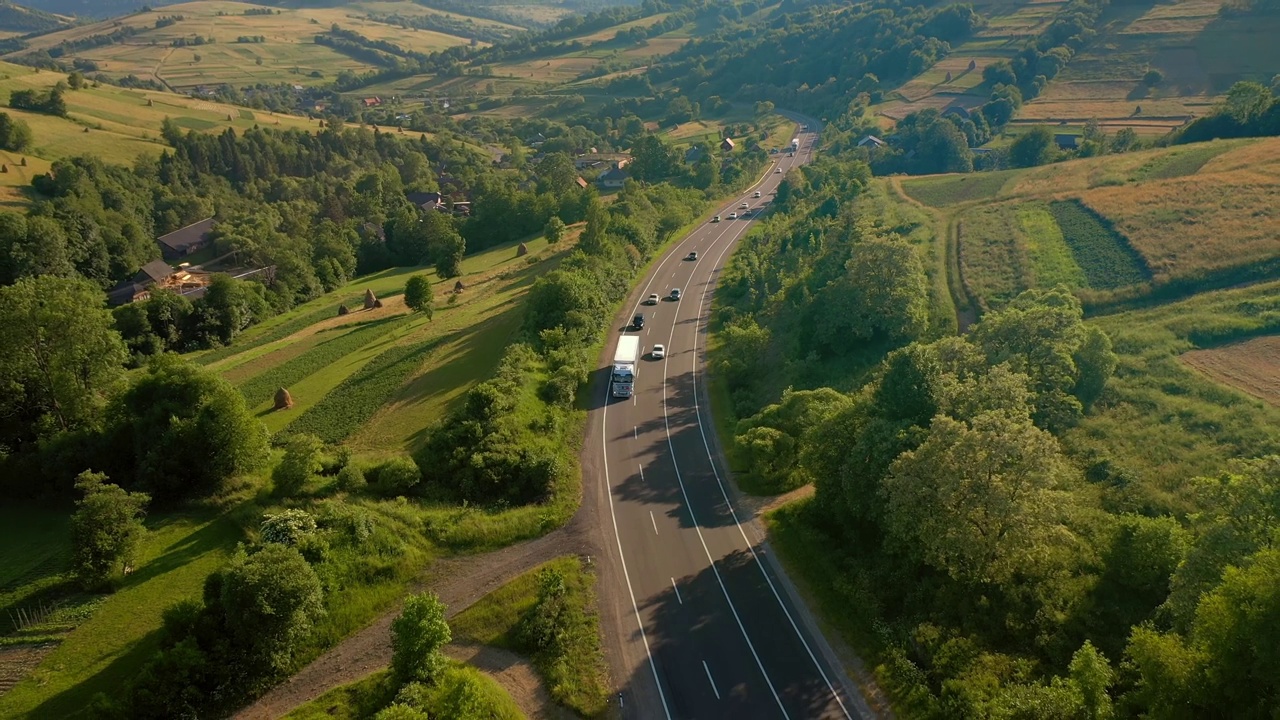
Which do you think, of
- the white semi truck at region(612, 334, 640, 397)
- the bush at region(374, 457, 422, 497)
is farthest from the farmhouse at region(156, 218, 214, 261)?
the bush at region(374, 457, 422, 497)

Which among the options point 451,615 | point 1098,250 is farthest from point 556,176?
point 451,615

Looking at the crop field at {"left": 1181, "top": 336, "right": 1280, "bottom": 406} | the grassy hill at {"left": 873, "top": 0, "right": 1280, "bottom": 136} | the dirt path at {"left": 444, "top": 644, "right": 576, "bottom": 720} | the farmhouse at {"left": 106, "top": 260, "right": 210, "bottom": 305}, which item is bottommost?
the farmhouse at {"left": 106, "top": 260, "right": 210, "bottom": 305}

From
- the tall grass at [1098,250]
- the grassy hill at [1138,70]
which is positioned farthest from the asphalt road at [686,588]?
the grassy hill at [1138,70]

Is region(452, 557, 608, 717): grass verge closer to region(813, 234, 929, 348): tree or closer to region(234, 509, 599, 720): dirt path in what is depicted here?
region(234, 509, 599, 720): dirt path

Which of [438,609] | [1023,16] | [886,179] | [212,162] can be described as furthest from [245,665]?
[1023,16]

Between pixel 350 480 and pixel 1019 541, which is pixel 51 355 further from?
pixel 1019 541

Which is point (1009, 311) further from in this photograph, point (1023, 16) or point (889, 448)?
point (1023, 16)

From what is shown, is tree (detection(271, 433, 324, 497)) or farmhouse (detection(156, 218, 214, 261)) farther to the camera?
farmhouse (detection(156, 218, 214, 261))
